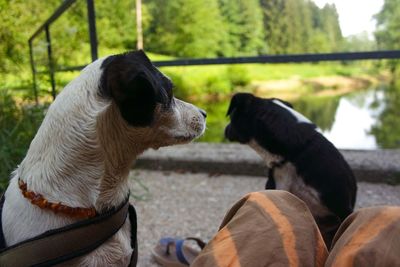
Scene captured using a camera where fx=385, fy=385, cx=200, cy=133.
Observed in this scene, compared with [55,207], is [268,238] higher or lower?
higher

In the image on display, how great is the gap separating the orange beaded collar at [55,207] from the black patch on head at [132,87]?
32 cm

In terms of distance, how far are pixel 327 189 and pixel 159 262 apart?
115cm

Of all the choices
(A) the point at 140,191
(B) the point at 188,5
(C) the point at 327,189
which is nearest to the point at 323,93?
(B) the point at 188,5

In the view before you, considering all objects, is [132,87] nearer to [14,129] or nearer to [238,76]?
[14,129]

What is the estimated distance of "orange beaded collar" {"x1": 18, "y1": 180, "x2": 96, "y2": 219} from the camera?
121 cm

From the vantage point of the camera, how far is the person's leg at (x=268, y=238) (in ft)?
2.69

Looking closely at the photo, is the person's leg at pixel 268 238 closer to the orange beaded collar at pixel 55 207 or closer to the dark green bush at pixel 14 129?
the orange beaded collar at pixel 55 207

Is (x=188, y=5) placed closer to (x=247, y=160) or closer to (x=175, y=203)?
(x=247, y=160)

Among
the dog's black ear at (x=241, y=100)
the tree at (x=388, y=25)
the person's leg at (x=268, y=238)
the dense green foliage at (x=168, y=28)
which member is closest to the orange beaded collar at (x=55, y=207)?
the person's leg at (x=268, y=238)

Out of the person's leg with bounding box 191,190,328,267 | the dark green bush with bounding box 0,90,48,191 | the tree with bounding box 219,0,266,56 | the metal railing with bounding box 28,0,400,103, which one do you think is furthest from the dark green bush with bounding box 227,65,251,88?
the person's leg with bounding box 191,190,328,267

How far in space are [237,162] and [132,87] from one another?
3.14 metres

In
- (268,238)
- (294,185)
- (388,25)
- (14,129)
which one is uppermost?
(268,238)

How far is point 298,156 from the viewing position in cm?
250

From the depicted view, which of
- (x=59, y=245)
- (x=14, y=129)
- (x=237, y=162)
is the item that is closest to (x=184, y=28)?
(x=237, y=162)
